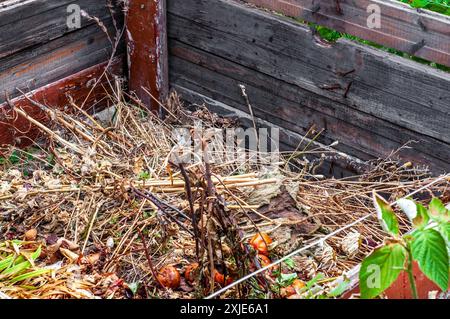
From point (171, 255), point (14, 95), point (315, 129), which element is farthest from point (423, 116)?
point (14, 95)

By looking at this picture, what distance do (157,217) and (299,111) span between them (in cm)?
113

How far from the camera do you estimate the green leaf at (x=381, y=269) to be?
2.07 meters

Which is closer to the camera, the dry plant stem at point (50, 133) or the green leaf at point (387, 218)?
the green leaf at point (387, 218)

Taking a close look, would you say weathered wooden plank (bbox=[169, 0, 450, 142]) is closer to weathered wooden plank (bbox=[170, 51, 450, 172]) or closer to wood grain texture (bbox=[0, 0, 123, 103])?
weathered wooden plank (bbox=[170, 51, 450, 172])

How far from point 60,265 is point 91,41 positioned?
170 centimetres

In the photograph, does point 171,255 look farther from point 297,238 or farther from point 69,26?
point 69,26

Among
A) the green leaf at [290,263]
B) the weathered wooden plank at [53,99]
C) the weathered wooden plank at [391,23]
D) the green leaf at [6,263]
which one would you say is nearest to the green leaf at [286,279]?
the green leaf at [290,263]

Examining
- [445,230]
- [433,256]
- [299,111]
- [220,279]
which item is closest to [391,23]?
[299,111]

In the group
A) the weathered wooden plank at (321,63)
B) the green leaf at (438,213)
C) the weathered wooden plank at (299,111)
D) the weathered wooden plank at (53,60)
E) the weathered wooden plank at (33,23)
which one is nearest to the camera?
the green leaf at (438,213)

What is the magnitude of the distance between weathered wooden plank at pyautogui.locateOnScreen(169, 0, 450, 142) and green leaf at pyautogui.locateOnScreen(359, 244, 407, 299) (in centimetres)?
163

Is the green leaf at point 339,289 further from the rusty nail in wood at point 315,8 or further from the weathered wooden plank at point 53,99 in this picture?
the weathered wooden plank at point 53,99

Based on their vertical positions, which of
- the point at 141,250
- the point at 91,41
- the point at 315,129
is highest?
the point at 91,41

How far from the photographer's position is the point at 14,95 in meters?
4.21

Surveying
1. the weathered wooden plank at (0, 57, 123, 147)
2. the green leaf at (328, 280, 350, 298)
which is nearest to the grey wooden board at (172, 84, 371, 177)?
the weathered wooden plank at (0, 57, 123, 147)
